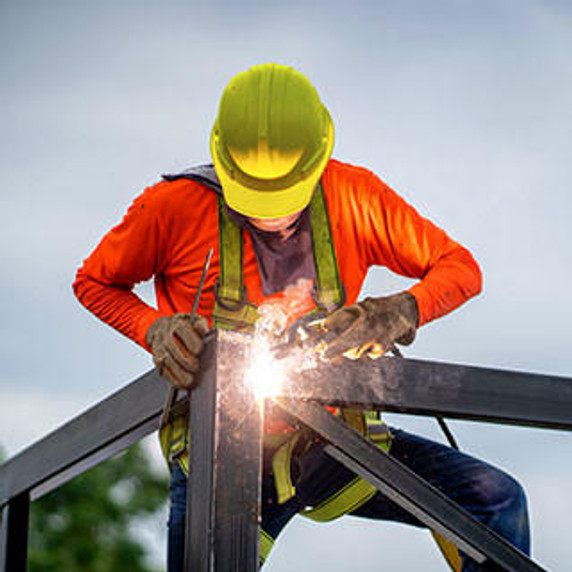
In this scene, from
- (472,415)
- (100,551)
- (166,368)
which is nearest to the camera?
(166,368)

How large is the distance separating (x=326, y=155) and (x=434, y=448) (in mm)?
915

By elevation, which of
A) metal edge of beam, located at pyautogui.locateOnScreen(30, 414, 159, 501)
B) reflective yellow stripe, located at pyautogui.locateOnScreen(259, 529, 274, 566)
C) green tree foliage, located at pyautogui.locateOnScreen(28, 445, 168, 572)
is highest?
green tree foliage, located at pyautogui.locateOnScreen(28, 445, 168, 572)

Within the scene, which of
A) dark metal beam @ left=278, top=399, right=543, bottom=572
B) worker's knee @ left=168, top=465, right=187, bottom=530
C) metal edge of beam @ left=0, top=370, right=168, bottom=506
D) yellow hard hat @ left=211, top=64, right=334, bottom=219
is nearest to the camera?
dark metal beam @ left=278, top=399, right=543, bottom=572

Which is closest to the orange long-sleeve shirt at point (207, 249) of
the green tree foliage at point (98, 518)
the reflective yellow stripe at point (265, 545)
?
the reflective yellow stripe at point (265, 545)

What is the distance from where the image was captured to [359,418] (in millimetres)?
2771

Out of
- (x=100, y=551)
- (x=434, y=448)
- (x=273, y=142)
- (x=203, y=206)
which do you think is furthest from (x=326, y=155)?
(x=100, y=551)

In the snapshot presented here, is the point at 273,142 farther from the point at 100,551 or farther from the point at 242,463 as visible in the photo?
the point at 100,551

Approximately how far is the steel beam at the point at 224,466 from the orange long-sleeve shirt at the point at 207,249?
→ 851 mm

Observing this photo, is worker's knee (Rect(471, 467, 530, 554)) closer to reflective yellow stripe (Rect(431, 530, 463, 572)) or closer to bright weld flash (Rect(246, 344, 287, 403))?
reflective yellow stripe (Rect(431, 530, 463, 572))

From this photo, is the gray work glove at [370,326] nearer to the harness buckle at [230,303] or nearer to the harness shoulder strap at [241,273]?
the harness shoulder strap at [241,273]

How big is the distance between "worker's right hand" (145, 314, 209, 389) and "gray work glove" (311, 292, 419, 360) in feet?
0.96

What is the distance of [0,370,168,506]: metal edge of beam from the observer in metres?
A: 2.41

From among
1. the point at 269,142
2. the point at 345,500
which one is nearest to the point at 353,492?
the point at 345,500

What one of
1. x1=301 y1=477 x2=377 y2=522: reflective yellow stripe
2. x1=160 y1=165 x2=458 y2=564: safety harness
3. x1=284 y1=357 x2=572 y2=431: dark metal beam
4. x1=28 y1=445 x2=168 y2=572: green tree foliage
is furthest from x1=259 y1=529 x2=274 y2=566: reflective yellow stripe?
x1=28 y1=445 x2=168 y2=572: green tree foliage
